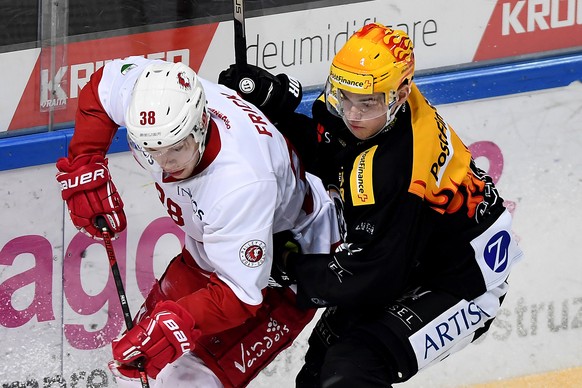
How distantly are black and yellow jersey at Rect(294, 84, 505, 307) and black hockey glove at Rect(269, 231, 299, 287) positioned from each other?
6 centimetres

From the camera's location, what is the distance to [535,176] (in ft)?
14.4

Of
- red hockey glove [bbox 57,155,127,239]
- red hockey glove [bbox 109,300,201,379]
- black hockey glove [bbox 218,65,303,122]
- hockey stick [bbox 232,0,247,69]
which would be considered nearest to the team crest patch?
red hockey glove [bbox 109,300,201,379]

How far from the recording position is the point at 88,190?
3324mm

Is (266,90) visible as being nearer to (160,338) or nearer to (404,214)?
(404,214)

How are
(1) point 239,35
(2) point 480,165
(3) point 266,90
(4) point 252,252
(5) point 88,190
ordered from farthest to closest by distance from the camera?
(2) point 480,165
(1) point 239,35
(3) point 266,90
(5) point 88,190
(4) point 252,252

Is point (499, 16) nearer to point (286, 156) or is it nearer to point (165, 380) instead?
point (286, 156)

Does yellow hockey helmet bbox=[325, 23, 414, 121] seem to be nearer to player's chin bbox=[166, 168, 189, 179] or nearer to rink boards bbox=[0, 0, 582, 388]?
player's chin bbox=[166, 168, 189, 179]

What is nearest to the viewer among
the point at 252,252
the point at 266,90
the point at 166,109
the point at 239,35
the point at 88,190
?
the point at 166,109

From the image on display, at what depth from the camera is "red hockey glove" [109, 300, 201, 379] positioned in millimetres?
2990

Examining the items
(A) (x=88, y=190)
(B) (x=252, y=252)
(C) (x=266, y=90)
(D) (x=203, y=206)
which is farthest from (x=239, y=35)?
(B) (x=252, y=252)

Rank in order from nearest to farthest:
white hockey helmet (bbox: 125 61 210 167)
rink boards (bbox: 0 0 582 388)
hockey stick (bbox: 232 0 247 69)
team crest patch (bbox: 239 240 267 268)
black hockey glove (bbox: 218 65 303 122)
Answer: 1. white hockey helmet (bbox: 125 61 210 167)
2. team crest patch (bbox: 239 240 267 268)
3. black hockey glove (bbox: 218 65 303 122)
4. hockey stick (bbox: 232 0 247 69)
5. rink boards (bbox: 0 0 582 388)

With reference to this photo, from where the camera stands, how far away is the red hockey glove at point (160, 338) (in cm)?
299

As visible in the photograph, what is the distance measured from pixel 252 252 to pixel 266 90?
697 mm

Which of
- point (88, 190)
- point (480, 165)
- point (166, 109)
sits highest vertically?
point (166, 109)
